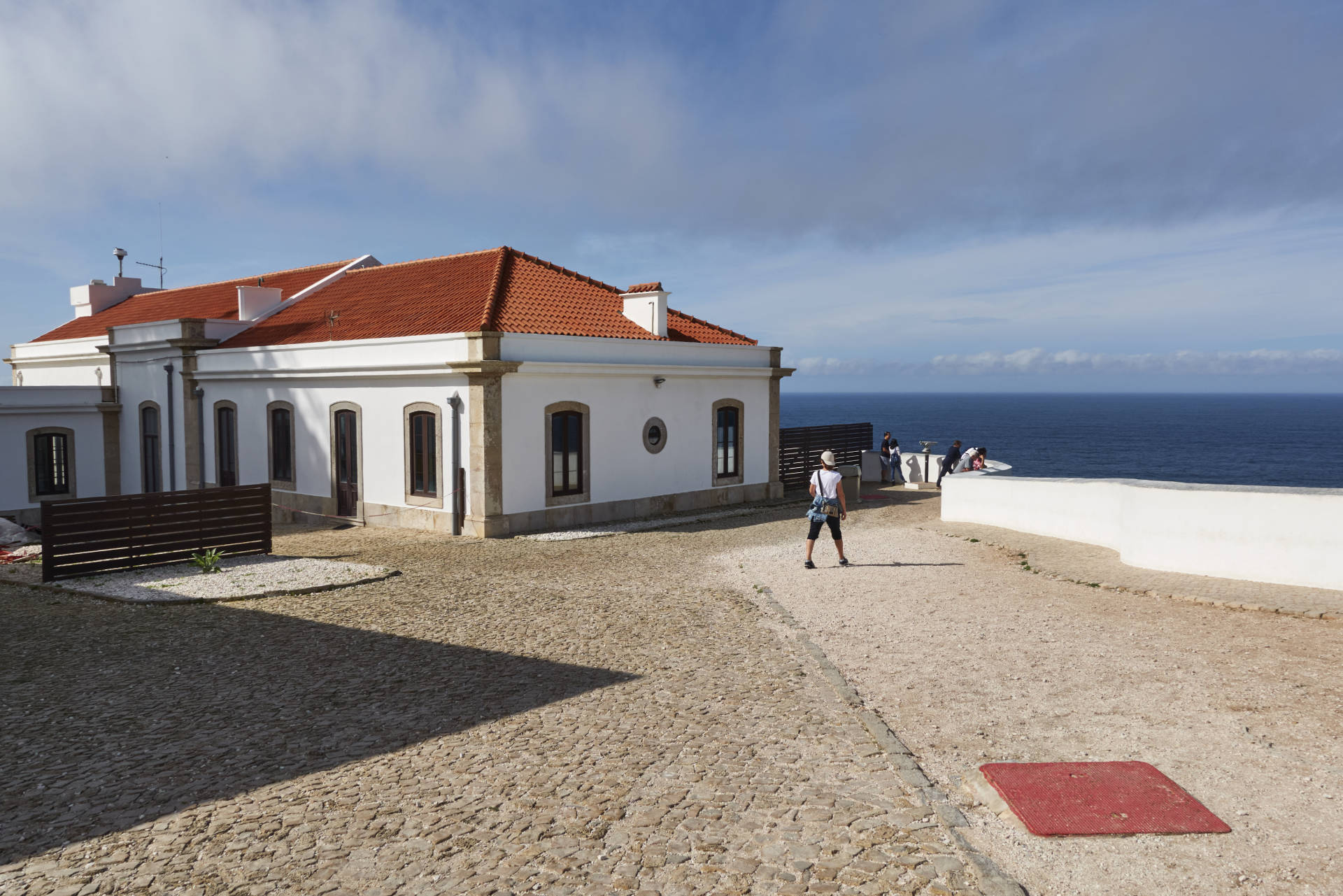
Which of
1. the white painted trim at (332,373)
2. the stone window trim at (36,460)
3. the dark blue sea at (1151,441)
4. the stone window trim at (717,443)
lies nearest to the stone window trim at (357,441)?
the white painted trim at (332,373)

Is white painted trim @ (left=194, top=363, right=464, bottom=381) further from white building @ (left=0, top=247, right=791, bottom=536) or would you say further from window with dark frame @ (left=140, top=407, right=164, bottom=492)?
window with dark frame @ (left=140, top=407, right=164, bottom=492)

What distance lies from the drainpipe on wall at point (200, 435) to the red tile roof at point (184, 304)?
10.9 ft

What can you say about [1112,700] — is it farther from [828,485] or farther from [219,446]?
[219,446]

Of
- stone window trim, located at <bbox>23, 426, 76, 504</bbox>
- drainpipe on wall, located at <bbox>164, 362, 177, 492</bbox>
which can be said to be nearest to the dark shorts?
drainpipe on wall, located at <bbox>164, 362, 177, 492</bbox>

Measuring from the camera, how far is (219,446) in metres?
21.9

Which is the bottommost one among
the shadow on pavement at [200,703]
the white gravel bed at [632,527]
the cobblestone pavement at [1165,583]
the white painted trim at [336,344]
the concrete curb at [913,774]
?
the concrete curb at [913,774]

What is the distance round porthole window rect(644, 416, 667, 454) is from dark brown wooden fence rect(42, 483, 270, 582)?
7.79 metres

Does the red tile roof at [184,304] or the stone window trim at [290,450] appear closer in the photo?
the stone window trim at [290,450]

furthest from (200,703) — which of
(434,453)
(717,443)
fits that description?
(717,443)

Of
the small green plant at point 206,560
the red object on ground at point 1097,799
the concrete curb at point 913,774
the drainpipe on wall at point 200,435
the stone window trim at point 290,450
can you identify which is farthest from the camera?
the drainpipe on wall at point 200,435

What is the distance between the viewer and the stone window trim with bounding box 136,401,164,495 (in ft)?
77.3

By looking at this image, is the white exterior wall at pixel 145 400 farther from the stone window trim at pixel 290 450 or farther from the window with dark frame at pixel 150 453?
the stone window trim at pixel 290 450

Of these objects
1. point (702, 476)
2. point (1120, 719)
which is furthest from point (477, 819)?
point (702, 476)

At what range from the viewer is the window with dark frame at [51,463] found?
78.1 ft
